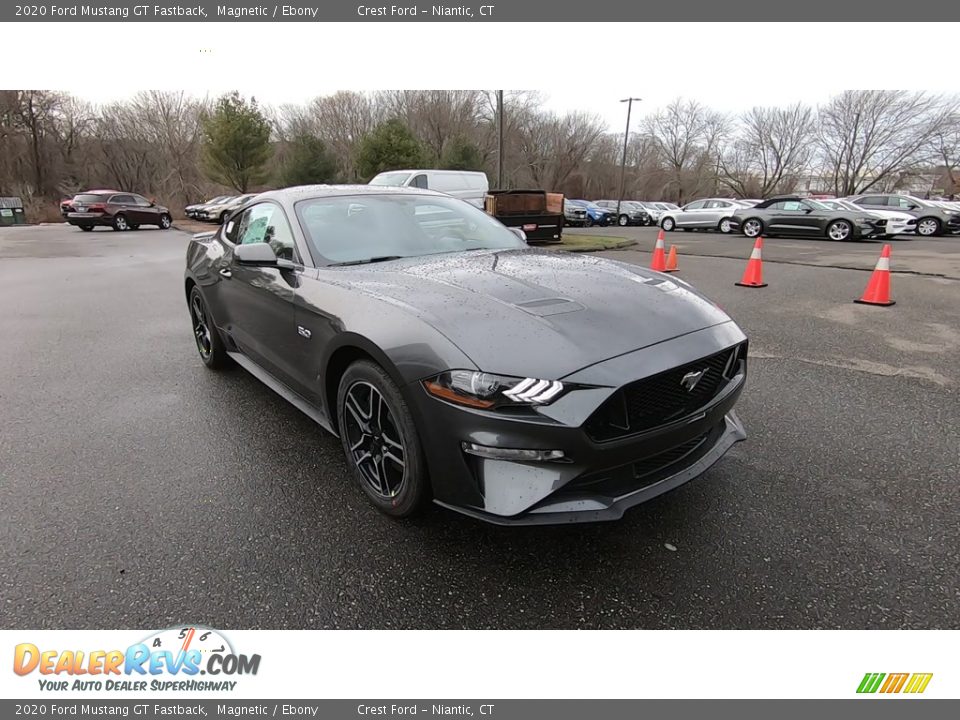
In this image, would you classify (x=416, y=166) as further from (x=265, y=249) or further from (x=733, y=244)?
(x=265, y=249)

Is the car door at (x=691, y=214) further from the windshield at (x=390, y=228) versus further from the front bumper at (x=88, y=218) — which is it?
the front bumper at (x=88, y=218)

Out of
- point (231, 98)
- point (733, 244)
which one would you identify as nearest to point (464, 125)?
point (231, 98)

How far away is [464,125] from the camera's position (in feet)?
143

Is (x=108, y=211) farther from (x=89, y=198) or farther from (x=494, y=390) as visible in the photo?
(x=494, y=390)

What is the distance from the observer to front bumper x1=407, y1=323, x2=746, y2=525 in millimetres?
1920

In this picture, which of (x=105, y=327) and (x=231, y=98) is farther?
(x=231, y=98)

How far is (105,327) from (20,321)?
1402mm

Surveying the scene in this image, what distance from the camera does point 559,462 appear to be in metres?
1.94

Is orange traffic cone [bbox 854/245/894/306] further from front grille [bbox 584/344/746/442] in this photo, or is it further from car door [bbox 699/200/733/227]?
car door [bbox 699/200/733/227]

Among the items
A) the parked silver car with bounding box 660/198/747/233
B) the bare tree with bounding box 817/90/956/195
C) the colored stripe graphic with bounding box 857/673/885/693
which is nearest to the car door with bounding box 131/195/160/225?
the parked silver car with bounding box 660/198/747/233

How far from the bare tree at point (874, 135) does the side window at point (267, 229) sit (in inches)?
2329

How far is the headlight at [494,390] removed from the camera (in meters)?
1.93

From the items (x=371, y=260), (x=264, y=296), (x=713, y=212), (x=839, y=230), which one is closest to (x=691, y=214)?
(x=713, y=212)

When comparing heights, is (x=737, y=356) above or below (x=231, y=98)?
below
